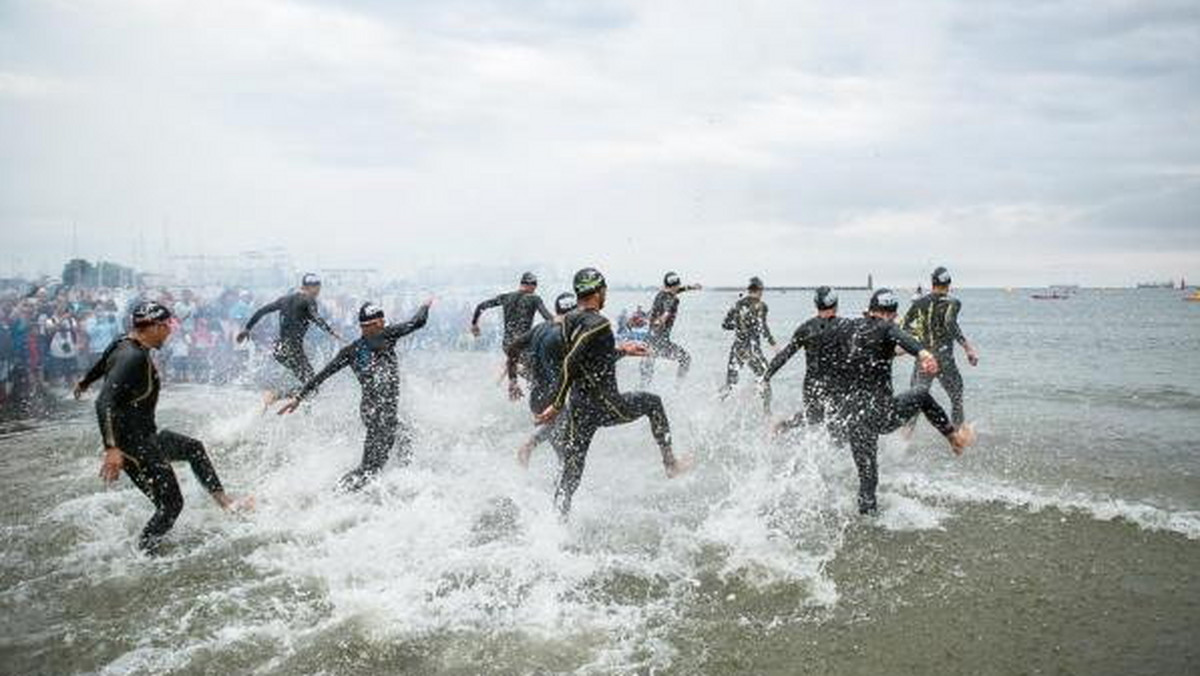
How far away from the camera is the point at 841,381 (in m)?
7.18

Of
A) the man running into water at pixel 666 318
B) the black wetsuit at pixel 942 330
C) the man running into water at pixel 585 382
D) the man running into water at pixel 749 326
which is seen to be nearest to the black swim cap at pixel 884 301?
the man running into water at pixel 585 382

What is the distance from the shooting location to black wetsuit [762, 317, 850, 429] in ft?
23.7

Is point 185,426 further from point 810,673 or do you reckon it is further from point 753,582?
point 810,673

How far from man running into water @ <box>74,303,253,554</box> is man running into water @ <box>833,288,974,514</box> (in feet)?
19.4

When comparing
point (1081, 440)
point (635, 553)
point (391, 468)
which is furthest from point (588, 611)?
point (1081, 440)

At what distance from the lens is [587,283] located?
21.6ft

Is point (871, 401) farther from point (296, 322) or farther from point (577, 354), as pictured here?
point (296, 322)

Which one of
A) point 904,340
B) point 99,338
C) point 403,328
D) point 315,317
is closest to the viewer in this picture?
point 904,340

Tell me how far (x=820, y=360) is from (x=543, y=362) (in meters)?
2.79

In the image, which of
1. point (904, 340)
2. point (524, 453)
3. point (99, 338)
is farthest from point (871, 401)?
point (99, 338)

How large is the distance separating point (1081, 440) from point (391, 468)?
393 inches

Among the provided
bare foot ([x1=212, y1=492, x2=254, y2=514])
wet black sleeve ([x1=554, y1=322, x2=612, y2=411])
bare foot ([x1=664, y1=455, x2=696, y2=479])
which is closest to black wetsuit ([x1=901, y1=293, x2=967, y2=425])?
bare foot ([x1=664, y1=455, x2=696, y2=479])

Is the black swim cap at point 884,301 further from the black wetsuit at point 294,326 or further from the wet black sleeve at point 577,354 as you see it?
the black wetsuit at point 294,326

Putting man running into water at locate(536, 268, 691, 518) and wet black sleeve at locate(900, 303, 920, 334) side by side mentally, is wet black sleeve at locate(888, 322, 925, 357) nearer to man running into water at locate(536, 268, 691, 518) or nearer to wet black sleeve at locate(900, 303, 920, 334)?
man running into water at locate(536, 268, 691, 518)
